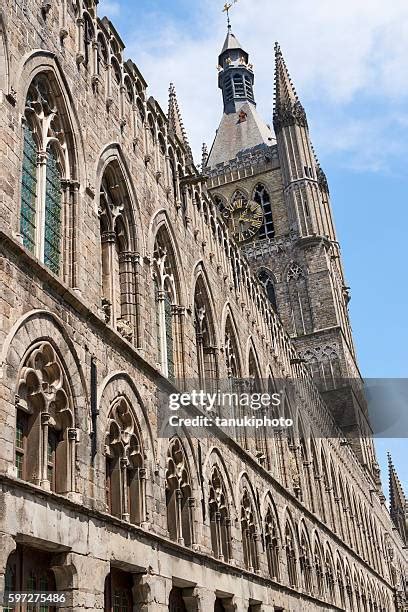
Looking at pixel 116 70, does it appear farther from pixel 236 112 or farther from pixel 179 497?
pixel 236 112

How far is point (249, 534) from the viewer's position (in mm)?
20672

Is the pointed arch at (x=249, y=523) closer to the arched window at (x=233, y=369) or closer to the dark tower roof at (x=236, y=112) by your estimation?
the arched window at (x=233, y=369)

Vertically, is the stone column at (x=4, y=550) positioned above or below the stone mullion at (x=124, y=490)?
below

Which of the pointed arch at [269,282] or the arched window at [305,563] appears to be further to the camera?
the pointed arch at [269,282]

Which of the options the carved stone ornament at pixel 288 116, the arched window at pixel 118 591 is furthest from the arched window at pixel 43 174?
the carved stone ornament at pixel 288 116

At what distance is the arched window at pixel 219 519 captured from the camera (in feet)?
58.2

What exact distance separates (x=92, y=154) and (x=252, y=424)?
39.6 feet

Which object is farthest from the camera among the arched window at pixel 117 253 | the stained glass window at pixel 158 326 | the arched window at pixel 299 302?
the arched window at pixel 299 302

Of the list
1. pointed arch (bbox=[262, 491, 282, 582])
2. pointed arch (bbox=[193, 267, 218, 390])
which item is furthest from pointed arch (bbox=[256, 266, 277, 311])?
pointed arch (bbox=[193, 267, 218, 390])

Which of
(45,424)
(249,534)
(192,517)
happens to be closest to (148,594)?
(192,517)

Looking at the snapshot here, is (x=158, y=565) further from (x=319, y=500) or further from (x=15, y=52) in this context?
(x=319, y=500)

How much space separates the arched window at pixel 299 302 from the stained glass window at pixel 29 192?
1759 inches

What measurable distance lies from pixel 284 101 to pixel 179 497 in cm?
5507

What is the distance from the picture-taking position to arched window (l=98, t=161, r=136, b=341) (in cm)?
1491
